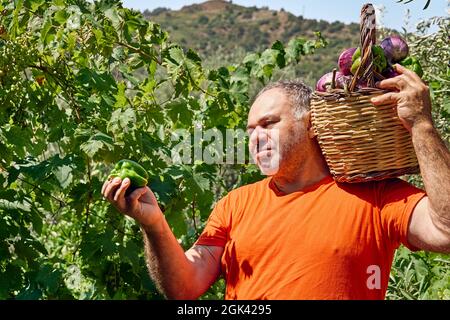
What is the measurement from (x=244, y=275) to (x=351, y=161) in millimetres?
436

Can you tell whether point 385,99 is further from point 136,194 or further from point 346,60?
point 136,194

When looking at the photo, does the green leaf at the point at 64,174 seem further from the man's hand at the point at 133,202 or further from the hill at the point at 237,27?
the hill at the point at 237,27

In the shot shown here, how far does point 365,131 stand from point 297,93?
338 mm

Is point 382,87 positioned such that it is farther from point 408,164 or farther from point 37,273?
point 37,273

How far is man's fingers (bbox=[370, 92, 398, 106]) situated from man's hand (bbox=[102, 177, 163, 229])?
663 millimetres

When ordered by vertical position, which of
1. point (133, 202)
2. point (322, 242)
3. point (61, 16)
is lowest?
point (322, 242)

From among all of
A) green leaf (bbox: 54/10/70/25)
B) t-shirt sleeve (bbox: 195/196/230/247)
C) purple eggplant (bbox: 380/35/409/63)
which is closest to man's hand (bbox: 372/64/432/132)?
purple eggplant (bbox: 380/35/409/63)

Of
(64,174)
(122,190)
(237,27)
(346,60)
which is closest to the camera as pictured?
(122,190)

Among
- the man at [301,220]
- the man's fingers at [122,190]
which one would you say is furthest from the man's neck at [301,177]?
the man's fingers at [122,190]

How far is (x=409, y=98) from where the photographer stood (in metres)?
2.19

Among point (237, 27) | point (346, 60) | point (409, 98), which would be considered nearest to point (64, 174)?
point (346, 60)

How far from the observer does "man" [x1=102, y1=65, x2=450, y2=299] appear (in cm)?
220

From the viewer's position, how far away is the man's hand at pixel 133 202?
2311mm
